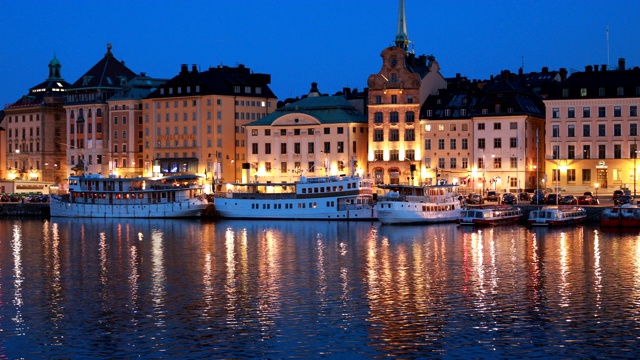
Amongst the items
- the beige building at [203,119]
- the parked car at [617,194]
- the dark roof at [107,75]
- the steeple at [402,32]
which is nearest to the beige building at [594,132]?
the parked car at [617,194]

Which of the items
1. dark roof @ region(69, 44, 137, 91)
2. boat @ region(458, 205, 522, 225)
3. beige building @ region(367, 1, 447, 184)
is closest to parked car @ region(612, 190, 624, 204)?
boat @ region(458, 205, 522, 225)

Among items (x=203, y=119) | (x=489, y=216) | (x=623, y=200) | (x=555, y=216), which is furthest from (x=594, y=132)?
(x=203, y=119)

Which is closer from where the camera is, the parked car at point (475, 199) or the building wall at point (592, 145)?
the parked car at point (475, 199)

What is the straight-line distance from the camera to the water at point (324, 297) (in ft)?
140

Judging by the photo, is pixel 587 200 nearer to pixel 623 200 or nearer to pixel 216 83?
pixel 623 200

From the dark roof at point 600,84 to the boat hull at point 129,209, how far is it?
40.5m

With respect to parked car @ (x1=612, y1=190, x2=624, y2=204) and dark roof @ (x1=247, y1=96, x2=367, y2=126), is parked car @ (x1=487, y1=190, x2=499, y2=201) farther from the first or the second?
dark roof @ (x1=247, y1=96, x2=367, y2=126)

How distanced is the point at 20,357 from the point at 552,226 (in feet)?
209

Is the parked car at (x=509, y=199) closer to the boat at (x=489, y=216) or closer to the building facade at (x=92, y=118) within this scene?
the boat at (x=489, y=216)

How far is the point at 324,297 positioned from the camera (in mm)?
53344

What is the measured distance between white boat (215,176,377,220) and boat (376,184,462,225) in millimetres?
4161

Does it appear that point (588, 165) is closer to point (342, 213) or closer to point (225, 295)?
point (342, 213)

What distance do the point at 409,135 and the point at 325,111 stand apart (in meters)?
12.6

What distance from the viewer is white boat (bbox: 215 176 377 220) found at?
110438mm
